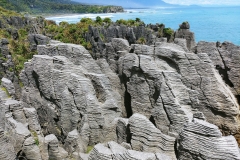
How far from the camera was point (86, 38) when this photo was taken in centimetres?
2802

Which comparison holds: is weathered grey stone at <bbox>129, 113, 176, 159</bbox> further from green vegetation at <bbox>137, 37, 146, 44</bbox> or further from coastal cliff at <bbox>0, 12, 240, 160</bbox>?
green vegetation at <bbox>137, 37, 146, 44</bbox>

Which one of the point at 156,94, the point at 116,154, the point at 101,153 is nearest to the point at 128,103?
the point at 156,94

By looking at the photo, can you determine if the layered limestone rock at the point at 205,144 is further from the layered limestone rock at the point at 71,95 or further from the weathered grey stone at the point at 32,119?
the weathered grey stone at the point at 32,119

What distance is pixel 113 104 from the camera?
11195 millimetres

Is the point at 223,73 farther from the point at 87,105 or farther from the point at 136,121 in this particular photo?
the point at 87,105

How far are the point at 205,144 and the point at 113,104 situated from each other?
17.1 ft

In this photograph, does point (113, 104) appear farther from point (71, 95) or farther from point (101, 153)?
point (101, 153)

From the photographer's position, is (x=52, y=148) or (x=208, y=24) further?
(x=208, y=24)

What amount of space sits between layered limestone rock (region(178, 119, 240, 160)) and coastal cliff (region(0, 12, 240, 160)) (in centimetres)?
26

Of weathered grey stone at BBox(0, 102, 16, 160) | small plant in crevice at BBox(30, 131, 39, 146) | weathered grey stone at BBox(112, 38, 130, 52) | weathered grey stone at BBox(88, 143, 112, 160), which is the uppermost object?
weathered grey stone at BBox(112, 38, 130, 52)

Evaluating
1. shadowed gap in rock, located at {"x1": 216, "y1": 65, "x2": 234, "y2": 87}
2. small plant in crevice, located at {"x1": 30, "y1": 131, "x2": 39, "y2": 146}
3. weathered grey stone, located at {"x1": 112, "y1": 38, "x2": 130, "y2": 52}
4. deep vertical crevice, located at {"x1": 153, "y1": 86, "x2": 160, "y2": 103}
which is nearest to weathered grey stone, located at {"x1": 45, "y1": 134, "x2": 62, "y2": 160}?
small plant in crevice, located at {"x1": 30, "y1": 131, "x2": 39, "y2": 146}

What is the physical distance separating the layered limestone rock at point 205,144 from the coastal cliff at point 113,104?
263 mm

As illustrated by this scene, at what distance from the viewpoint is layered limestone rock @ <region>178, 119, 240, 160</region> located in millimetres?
6965

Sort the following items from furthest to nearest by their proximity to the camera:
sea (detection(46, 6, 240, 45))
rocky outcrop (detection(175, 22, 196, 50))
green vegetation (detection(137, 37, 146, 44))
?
1. sea (detection(46, 6, 240, 45))
2. green vegetation (detection(137, 37, 146, 44))
3. rocky outcrop (detection(175, 22, 196, 50))
